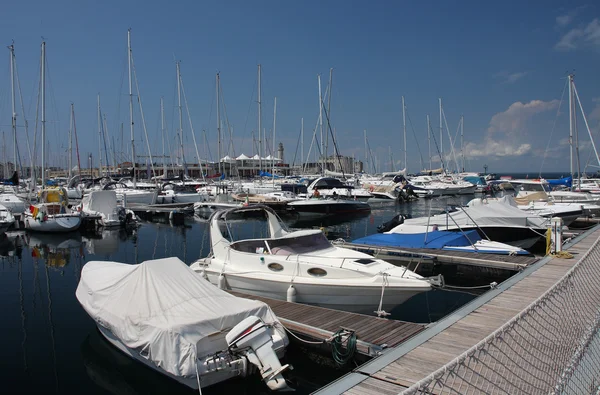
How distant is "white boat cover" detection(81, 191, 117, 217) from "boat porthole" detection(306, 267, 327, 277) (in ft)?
87.3

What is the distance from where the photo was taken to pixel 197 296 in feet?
29.7

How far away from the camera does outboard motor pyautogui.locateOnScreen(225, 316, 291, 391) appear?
786 centimetres

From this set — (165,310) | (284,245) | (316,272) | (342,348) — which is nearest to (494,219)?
(284,245)

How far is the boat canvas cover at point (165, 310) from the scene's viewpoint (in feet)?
25.3

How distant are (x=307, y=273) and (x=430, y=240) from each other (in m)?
8.19

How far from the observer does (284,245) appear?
13.9 m

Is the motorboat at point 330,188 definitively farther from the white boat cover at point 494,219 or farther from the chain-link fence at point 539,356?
the chain-link fence at point 539,356

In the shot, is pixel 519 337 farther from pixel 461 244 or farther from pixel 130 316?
pixel 461 244

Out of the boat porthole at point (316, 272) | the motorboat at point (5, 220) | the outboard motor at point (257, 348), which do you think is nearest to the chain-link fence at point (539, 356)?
the outboard motor at point (257, 348)

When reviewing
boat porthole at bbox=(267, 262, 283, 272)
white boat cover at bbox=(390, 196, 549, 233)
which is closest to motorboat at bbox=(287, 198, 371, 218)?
white boat cover at bbox=(390, 196, 549, 233)

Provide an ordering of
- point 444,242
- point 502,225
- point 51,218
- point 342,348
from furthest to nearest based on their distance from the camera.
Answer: point 51,218
point 502,225
point 444,242
point 342,348

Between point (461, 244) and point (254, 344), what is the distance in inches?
506

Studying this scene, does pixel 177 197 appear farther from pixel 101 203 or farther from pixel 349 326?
pixel 349 326

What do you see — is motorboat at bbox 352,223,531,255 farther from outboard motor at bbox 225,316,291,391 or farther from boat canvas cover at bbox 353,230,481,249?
outboard motor at bbox 225,316,291,391
